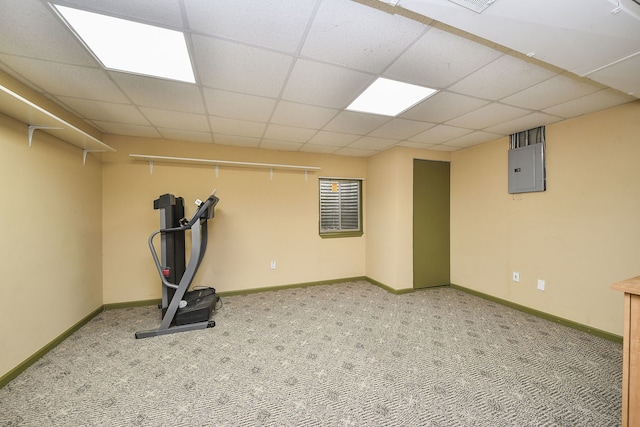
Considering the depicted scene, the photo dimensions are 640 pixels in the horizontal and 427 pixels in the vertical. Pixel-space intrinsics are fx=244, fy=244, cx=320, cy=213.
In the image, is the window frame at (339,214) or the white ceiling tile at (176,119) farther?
the window frame at (339,214)

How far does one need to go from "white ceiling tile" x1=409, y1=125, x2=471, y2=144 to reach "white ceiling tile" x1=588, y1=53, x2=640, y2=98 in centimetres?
139

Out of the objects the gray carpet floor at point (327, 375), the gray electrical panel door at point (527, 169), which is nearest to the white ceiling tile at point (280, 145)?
the gray carpet floor at point (327, 375)

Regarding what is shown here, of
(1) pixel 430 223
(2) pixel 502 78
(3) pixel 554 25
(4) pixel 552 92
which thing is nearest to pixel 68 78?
(3) pixel 554 25

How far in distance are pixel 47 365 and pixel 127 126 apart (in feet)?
8.87

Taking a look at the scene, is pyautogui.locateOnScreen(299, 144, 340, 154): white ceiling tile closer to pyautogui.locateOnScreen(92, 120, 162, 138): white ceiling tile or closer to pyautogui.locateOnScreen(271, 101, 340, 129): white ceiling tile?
pyautogui.locateOnScreen(271, 101, 340, 129): white ceiling tile

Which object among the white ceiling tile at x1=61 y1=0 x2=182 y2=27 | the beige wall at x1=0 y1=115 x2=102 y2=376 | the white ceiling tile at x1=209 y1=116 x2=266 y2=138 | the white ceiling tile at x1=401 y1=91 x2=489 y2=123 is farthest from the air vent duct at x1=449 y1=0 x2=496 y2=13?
the beige wall at x1=0 y1=115 x2=102 y2=376

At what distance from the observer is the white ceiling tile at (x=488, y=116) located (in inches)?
103

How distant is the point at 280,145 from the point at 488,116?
2.89 metres

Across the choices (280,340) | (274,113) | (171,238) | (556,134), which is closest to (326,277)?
(280,340)

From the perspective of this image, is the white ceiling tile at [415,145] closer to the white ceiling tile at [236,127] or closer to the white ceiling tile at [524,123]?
the white ceiling tile at [524,123]

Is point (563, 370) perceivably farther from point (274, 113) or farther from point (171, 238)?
point (171, 238)

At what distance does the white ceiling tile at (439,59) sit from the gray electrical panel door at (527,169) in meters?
2.08

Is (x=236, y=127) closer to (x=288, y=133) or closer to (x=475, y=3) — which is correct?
(x=288, y=133)

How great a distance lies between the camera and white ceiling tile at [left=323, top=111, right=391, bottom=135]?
Result: 2857 millimetres
